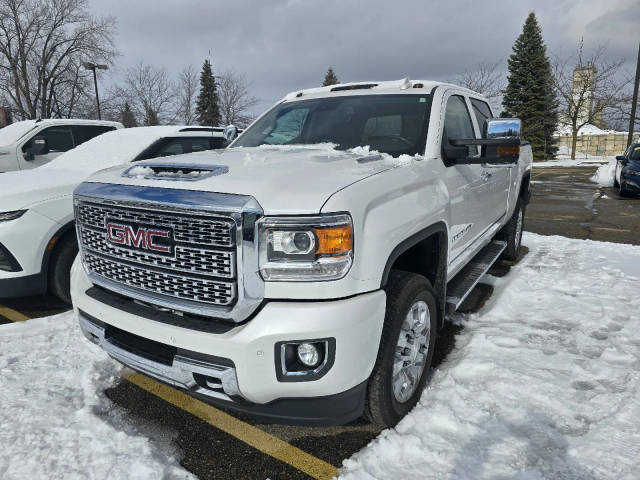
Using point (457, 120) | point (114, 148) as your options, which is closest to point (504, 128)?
point (457, 120)

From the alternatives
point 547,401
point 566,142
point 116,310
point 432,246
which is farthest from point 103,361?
point 566,142

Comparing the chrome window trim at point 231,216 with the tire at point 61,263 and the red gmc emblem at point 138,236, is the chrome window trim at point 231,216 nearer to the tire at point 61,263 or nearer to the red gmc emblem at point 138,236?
the red gmc emblem at point 138,236

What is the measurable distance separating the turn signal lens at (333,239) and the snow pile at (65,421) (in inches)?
52.1

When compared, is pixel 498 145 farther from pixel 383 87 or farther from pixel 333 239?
pixel 333 239

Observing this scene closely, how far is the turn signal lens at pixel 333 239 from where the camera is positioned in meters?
1.92

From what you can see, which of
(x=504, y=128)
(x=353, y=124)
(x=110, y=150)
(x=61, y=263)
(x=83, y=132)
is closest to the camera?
(x=504, y=128)

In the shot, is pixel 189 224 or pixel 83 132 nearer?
pixel 189 224

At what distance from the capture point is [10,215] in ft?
12.4

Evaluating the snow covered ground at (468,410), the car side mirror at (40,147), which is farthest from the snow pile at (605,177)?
the car side mirror at (40,147)

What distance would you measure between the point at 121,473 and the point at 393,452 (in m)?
1.33

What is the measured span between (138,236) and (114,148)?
4.13m

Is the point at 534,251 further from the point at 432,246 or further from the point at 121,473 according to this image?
the point at 121,473

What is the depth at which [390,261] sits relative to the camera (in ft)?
7.13

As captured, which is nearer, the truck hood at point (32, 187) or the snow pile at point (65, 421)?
the snow pile at point (65, 421)
